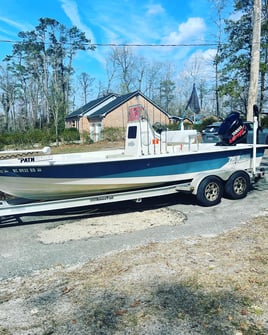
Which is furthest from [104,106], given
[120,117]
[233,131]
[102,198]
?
[102,198]

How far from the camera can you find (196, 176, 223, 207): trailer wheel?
596 centimetres

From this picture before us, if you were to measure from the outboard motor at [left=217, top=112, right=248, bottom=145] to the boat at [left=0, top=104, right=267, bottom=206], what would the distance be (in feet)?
0.16

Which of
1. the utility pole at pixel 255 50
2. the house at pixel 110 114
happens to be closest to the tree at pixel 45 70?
the house at pixel 110 114

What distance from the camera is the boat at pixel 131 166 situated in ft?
16.5

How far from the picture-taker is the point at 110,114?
31203mm

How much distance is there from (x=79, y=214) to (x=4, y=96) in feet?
151

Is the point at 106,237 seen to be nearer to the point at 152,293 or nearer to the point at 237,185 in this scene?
the point at 152,293

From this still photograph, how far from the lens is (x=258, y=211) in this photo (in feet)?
18.8

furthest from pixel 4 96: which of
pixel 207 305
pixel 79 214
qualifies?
pixel 207 305

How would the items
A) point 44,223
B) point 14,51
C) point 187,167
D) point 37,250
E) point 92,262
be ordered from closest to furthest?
point 92,262 → point 37,250 → point 44,223 → point 187,167 → point 14,51

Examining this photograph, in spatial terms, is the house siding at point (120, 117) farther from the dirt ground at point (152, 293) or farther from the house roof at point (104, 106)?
the dirt ground at point (152, 293)

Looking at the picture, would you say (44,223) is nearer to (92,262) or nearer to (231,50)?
(92,262)

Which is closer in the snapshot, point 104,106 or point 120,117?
point 120,117

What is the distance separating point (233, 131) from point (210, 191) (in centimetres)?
179
